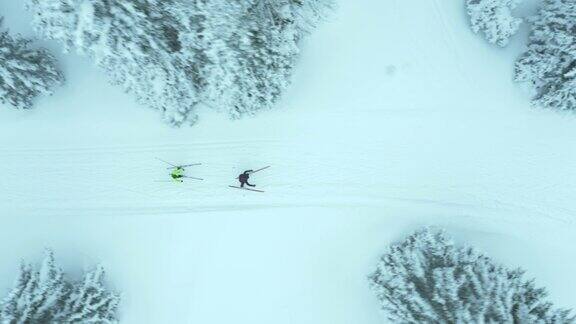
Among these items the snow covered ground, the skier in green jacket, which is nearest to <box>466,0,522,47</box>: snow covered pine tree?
the snow covered ground

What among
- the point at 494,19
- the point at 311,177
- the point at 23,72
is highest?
the point at 494,19

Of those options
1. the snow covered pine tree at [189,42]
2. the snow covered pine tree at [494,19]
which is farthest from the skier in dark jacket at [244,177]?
the snow covered pine tree at [494,19]

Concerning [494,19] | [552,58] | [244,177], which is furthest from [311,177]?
[552,58]

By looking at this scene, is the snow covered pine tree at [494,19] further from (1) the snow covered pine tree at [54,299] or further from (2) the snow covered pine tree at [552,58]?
(1) the snow covered pine tree at [54,299]

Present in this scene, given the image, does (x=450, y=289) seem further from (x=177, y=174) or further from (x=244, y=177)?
(x=177, y=174)

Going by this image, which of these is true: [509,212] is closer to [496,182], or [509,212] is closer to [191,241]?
[496,182]

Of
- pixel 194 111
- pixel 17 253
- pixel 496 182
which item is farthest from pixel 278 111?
pixel 17 253
